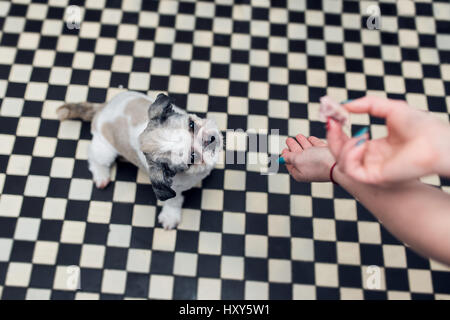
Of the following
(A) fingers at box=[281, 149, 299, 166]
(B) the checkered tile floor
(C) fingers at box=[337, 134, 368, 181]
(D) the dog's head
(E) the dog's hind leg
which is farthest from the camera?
(B) the checkered tile floor

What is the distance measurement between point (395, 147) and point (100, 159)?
5.48ft

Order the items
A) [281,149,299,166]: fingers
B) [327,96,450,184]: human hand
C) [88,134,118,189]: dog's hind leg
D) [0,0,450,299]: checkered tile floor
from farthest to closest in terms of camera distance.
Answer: [0,0,450,299]: checkered tile floor < [88,134,118,189]: dog's hind leg < [281,149,299,166]: fingers < [327,96,450,184]: human hand

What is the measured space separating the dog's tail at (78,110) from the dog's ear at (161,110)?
0.75m

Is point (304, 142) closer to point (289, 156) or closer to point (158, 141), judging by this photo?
point (289, 156)

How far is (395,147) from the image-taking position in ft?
4.07

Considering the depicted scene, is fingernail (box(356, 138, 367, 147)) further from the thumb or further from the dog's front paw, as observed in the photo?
the dog's front paw

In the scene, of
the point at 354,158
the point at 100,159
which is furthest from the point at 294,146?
the point at 100,159

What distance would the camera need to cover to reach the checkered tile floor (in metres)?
2.38

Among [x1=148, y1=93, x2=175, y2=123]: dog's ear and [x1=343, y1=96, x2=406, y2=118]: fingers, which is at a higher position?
[x1=343, y1=96, x2=406, y2=118]: fingers

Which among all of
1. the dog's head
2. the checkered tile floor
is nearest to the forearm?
the dog's head

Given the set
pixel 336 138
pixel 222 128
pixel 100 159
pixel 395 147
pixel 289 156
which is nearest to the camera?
pixel 395 147

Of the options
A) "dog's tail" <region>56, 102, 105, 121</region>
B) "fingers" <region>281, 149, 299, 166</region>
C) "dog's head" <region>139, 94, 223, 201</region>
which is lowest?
"dog's tail" <region>56, 102, 105, 121</region>

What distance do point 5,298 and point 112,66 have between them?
1.63 metres

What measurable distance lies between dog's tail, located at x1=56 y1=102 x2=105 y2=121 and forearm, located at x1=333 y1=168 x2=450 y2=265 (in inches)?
66.0
